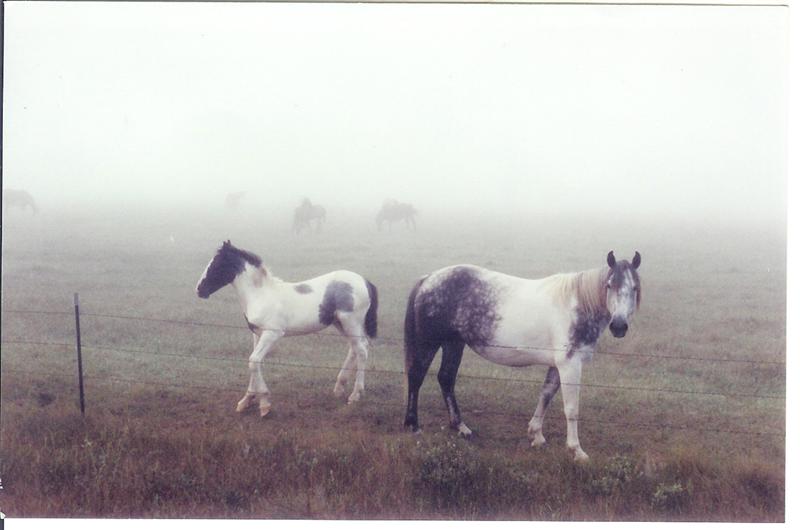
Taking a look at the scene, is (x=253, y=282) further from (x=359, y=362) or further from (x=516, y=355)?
(x=516, y=355)

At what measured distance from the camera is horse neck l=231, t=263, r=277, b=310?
5.64 meters

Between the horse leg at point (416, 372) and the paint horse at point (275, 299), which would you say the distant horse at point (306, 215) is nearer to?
the paint horse at point (275, 299)

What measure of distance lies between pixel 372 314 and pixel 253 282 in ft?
3.50

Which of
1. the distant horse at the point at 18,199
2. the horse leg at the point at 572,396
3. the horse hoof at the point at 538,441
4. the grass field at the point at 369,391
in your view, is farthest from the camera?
the distant horse at the point at 18,199

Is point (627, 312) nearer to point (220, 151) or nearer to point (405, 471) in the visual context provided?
point (405, 471)

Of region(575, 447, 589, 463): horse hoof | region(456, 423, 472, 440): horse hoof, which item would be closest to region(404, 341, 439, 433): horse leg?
region(456, 423, 472, 440): horse hoof

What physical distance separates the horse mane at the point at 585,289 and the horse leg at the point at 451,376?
3.11 feet

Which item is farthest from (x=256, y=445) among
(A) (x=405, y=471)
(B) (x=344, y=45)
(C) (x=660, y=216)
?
(C) (x=660, y=216)

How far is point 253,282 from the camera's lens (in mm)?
5648

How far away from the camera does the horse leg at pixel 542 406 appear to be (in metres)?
5.42

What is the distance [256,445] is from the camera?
536 centimetres

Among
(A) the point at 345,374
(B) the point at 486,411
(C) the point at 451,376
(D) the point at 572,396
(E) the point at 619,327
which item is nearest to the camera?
(E) the point at 619,327

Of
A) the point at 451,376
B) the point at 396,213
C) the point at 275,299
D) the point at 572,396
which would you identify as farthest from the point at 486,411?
the point at 275,299

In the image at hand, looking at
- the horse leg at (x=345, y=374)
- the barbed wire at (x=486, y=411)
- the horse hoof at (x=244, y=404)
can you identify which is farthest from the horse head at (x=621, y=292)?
the horse hoof at (x=244, y=404)
